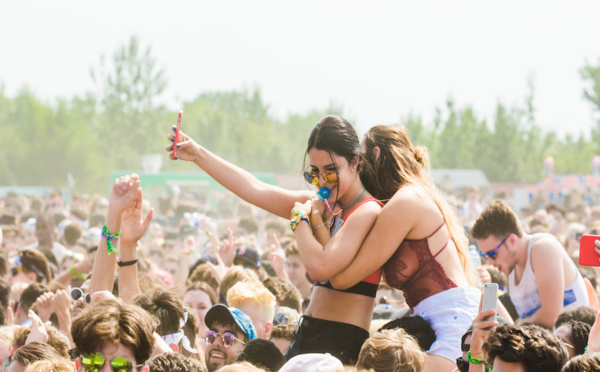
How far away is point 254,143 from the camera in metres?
52.1

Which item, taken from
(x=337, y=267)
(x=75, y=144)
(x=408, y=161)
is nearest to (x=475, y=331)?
(x=337, y=267)

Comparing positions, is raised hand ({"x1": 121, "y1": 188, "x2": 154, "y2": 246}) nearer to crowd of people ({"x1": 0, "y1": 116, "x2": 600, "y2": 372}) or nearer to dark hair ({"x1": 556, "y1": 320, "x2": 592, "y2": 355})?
crowd of people ({"x1": 0, "y1": 116, "x2": 600, "y2": 372})

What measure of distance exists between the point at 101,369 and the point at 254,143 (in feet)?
162

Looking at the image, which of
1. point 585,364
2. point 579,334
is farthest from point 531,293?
point 585,364

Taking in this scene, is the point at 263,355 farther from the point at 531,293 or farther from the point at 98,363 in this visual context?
the point at 531,293

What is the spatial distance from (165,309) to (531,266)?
241 centimetres

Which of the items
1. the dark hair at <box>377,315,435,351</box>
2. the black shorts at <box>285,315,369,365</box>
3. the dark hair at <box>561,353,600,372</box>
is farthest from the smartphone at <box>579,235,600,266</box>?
the black shorts at <box>285,315,369,365</box>

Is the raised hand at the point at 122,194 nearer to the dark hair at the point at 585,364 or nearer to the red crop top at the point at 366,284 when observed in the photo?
the red crop top at the point at 366,284

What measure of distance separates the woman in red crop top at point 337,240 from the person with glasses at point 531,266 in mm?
1844

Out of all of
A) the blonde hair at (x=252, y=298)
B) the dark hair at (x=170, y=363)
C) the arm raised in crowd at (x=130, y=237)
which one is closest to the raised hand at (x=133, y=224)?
the arm raised in crowd at (x=130, y=237)

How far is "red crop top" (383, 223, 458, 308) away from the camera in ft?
11.1

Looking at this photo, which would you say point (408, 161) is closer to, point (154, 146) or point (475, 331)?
point (475, 331)

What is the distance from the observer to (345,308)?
11.0 ft

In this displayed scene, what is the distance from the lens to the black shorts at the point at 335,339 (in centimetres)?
330
